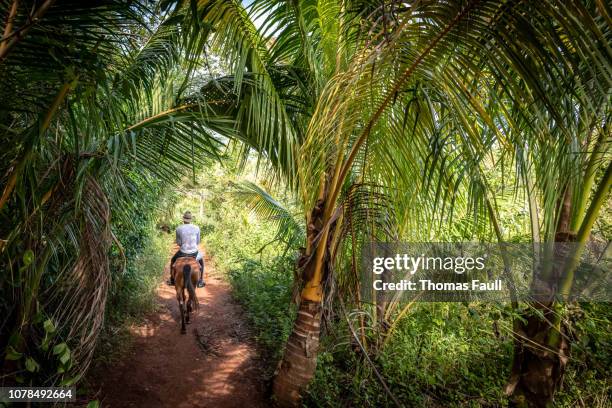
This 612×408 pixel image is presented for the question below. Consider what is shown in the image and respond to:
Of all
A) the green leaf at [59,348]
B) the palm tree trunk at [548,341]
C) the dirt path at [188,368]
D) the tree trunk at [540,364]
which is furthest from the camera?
the dirt path at [188,368]

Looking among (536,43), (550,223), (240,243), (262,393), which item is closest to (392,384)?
(262,393)

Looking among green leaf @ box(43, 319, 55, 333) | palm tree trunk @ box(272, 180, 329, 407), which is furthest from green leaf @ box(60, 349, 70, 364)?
palm tree trunk @ box(272, 180, 329, 407)

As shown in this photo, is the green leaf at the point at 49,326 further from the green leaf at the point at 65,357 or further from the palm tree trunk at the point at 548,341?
the palm tree trunk at the point at 548,341

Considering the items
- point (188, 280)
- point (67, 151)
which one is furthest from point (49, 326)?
point (188, 280)

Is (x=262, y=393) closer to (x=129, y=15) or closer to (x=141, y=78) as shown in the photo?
(x=141, y=78)

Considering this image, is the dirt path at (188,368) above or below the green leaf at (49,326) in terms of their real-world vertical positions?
below

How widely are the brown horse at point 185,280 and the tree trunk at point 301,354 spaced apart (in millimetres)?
2735

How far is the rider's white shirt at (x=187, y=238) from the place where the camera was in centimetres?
560

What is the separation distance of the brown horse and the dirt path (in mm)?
394

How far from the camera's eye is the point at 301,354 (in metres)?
3.24

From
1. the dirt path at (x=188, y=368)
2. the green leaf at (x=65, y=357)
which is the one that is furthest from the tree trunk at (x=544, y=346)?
the green leaf at (x=65, y=357)

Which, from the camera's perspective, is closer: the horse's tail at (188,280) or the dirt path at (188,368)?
the dirt path at (188,368)

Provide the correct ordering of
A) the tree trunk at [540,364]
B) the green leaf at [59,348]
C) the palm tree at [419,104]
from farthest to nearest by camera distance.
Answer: the tree trunk at [540,364] → the green leaf at [59,348] → the palm tree at [419,104]

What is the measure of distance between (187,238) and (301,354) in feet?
11.0
